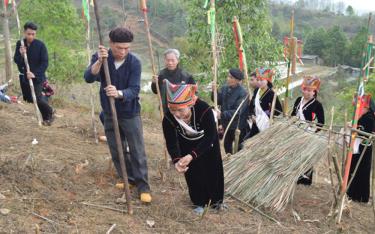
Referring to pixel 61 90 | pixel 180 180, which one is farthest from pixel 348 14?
pixel 180 180

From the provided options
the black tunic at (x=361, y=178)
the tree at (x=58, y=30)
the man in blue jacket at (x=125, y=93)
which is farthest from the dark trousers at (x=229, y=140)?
the tree at (x=58, y=30)

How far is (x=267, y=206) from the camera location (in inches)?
Result: 156

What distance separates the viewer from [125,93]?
338 cm

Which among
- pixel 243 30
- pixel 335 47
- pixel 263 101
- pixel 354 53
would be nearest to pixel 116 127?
pixel 263 101

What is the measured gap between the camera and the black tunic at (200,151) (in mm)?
3490

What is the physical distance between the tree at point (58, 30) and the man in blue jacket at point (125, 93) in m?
8.76

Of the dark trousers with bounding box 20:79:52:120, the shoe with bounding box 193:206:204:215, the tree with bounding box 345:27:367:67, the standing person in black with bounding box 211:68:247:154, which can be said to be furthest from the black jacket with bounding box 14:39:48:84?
the tree with bounding box 345:27:367:67

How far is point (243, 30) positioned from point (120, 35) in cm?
573

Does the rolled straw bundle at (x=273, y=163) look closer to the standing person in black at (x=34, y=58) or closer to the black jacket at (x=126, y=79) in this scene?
the black jacket at (x=126, y=79)

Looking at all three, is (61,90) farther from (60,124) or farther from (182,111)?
(182,111)

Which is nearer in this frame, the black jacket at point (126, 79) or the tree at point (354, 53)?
the black jacket at point (126, 79)

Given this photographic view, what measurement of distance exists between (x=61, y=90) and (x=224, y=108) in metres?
7.34

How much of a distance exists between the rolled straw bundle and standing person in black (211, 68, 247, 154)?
0.53 metres

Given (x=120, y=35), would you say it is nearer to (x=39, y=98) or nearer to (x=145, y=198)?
(x=145, y=198)
